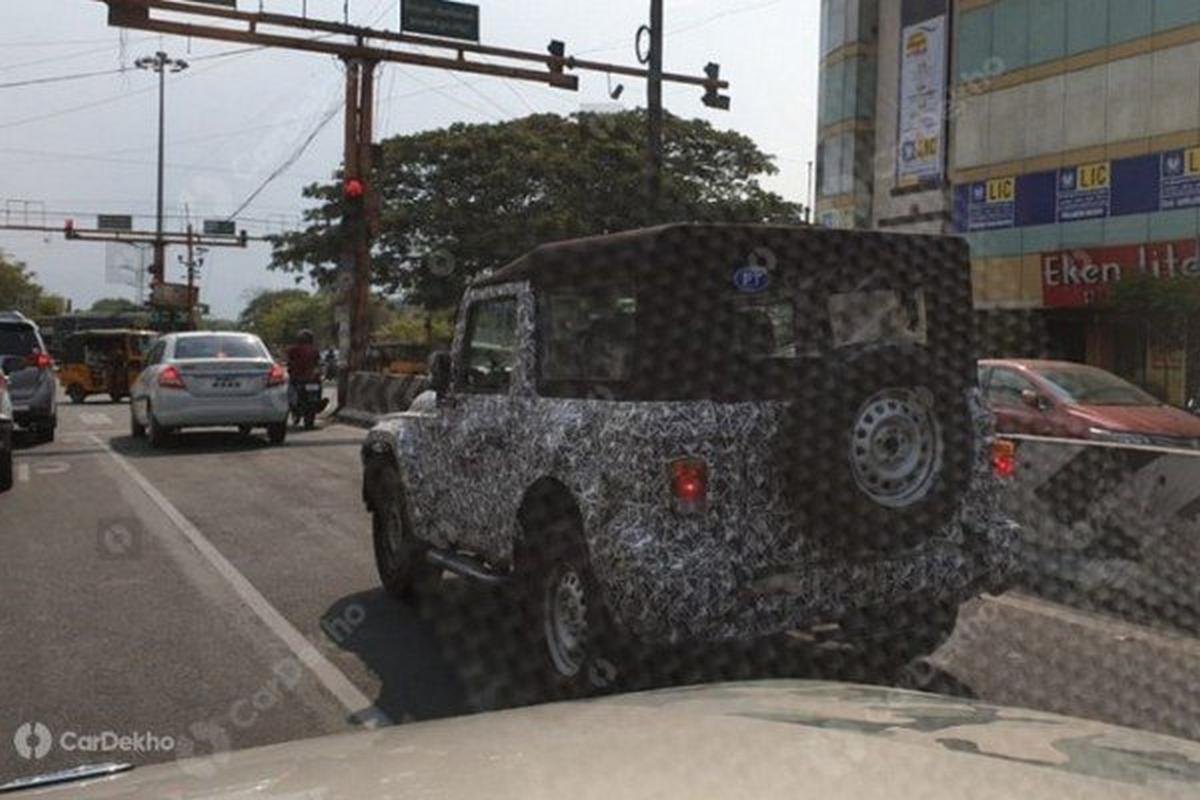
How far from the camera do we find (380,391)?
21156 millimetres

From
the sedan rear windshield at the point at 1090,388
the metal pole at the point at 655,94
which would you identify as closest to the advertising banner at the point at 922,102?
the metal pole at the point at 655,94

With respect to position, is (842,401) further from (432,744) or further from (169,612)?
(169,612)

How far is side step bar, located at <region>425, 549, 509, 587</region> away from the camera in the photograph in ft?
17.8

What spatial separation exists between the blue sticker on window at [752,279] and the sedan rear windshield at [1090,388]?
749cm

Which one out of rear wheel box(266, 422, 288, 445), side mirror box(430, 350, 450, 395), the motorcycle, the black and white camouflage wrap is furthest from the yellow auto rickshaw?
the black and white camouflage wrap

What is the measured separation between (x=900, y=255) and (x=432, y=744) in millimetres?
3258

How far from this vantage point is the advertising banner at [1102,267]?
23672mm

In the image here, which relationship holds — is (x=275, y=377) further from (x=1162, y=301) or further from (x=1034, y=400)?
(x=1162, y=301)

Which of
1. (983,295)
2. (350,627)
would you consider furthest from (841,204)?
(350,627)

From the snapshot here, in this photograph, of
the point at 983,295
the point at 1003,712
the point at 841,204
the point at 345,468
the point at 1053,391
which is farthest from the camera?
the point at 841,204

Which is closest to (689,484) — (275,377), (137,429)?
(275,377)

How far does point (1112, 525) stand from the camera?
7.45m

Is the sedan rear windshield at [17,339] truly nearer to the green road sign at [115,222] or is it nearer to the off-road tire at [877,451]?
the off-road tire at [877,451]

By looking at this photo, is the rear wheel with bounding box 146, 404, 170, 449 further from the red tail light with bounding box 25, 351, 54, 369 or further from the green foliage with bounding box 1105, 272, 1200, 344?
the green foliage with bounding box 1105, 272, 1200, 344
